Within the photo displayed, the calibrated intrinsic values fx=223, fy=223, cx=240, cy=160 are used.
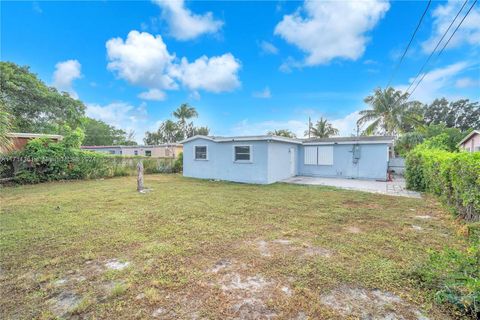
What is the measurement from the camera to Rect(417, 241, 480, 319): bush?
2002 mm

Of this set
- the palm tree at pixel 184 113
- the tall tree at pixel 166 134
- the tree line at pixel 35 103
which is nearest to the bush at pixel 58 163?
the tree line at pixel 35 103

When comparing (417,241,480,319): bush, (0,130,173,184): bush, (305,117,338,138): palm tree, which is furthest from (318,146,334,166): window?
(305,117,338,138): palm tree

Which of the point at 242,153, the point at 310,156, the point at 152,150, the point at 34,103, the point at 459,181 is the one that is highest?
the point at 34,103

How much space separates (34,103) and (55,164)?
9784mm

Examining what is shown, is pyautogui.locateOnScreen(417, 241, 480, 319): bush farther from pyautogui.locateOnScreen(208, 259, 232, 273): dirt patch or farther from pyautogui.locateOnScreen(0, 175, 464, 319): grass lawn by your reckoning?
pyautogui.locateOnScreen(208, 259, 232, 273): dirt patch

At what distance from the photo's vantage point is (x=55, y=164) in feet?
37.6

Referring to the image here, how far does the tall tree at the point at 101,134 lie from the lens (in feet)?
120

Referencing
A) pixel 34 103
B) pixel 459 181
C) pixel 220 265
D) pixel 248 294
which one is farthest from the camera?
pixel 34 103

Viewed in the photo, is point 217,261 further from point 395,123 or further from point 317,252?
point 395,123

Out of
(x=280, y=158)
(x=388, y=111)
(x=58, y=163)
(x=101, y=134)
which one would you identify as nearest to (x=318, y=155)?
(x=280, y=158)

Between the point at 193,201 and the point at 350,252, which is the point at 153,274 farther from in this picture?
the point at 193,201

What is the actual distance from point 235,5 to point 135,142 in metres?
38.9

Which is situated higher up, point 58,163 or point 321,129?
point 321,129

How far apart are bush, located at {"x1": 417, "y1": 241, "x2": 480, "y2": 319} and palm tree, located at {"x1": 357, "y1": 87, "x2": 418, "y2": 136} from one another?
22.9 m
